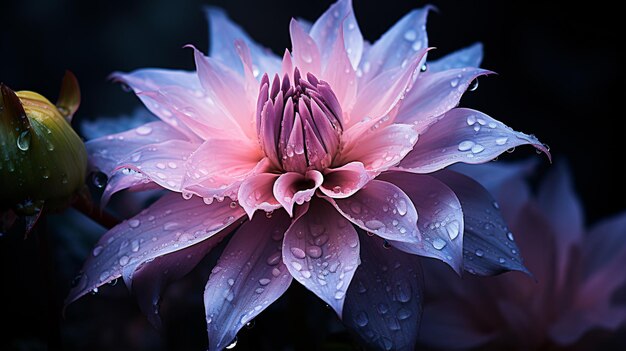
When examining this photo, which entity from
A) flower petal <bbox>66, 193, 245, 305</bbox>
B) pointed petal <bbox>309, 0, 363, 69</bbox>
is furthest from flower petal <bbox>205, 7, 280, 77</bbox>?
flower petal <bbox>66, 193, 245, 305</bbox>

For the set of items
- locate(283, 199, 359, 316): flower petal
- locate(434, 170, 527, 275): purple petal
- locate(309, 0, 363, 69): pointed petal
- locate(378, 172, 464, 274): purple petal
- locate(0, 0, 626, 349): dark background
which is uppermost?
locate(309, 0, 363, 69): pointed petal

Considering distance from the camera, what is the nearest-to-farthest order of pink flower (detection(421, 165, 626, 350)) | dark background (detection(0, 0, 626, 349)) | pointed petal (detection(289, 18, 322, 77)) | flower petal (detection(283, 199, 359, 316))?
flower petal (detection(283, 199, 359, 316)) → pointed petal (detection(289, 18, 322, 77)) → pink flower (detection(421, 165, 626, 350)) → dark background (detection(0, 0, 626, 349))

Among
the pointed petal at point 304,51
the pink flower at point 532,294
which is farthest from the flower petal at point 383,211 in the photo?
the pink flower at point 532,294

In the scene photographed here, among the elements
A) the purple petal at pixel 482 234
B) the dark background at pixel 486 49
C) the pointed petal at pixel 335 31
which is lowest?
the dark background at pixel 486 49

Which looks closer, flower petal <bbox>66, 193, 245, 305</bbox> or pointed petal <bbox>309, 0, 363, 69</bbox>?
flower petal <bbox>66, 193, 245, 305</bbox>

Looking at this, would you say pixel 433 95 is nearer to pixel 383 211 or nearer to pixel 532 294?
pixel 383 211

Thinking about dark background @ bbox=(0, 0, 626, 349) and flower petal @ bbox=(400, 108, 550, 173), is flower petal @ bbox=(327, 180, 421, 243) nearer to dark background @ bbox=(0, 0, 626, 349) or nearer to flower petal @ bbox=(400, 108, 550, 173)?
flower petal @ bbox=(400, 108, 550, 173)

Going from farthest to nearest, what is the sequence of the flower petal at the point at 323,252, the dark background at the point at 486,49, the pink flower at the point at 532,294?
the dark background at the point at 486,49
the pink flower at the point at 532,294
the flower petal at the point at 323,252

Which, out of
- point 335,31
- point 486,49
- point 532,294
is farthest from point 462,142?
point 486,49

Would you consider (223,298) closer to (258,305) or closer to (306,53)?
(258,305)

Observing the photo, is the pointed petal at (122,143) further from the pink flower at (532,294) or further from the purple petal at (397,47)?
the pink flower at (532,294)
